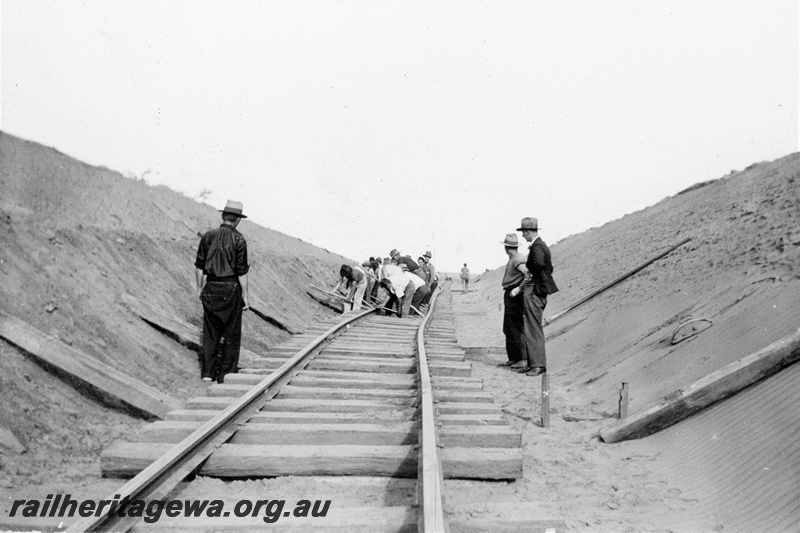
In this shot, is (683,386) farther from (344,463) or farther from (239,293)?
(239,293)

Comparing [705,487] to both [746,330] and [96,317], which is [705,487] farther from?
[96,317]

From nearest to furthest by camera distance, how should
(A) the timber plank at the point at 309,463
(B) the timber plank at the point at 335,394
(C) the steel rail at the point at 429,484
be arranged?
(C) the steel rail at the point at 429,484 < (A) the timber plank at the point at 309,463 < (B) the timber plank at the point at 335,394

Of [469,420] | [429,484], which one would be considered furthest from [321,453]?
[469,420]

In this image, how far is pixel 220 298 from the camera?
6219 mm

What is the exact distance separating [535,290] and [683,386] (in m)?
2.29

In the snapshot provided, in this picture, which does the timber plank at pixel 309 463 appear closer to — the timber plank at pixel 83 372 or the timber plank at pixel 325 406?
the timber plank at pixel 325 406

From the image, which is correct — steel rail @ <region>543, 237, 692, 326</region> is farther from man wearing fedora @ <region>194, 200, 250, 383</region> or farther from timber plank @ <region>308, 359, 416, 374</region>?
man wearing fedora @ <region>194, 200, 250, 383</region>

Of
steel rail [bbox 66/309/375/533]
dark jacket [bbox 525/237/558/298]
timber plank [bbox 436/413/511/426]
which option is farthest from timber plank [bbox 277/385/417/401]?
dark jacket [bbox 525/237/558/298]

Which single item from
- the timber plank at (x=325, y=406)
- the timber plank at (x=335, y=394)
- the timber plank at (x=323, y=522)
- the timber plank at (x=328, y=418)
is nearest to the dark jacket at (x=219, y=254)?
the timber plank at (x=335, y=394)

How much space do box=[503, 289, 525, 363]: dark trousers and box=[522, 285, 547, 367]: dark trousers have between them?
1.51 feet

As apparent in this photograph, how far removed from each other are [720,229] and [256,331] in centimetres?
834

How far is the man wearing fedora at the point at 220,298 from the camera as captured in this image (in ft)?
20.4

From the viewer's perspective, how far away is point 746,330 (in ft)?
18.8

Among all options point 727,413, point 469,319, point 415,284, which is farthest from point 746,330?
point 469,319
